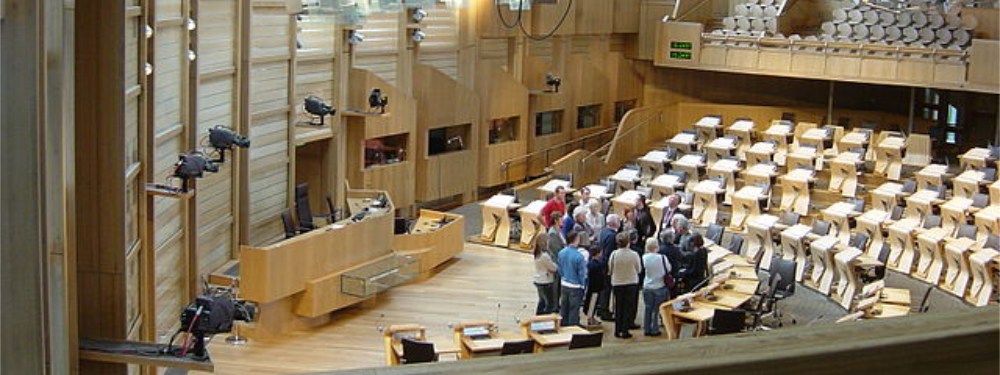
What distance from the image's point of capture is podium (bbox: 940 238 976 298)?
524 inches

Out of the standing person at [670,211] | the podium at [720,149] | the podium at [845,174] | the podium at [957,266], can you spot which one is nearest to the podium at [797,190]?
the podium at [845,174]

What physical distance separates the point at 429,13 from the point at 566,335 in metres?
8.80

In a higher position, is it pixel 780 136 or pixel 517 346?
pixel 780 136

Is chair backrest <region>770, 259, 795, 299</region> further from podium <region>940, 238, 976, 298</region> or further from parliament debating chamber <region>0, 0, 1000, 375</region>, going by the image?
podium <region>940, 238, 976, 298</region>

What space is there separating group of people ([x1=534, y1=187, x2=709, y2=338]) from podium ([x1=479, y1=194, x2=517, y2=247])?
2.78 meters

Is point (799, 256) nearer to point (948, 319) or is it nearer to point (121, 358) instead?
point (121, 358)

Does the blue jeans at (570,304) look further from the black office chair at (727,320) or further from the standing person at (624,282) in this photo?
the black office chair at (727,320)

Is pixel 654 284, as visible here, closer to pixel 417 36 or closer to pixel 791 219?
pixel 791 219

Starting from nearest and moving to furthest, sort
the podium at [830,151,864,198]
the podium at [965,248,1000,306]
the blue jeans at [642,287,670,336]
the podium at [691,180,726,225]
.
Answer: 1. the blue jeans at [642,287,670,336]
2. the podium at [965,248,1000,306]
3. the podium at [691,180,726,225]
4. the podium at [830,151,864,198]

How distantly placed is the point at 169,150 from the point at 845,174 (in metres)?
10.3

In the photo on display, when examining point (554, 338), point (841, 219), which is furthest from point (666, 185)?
point (554, 338)

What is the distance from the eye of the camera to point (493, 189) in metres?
20.8

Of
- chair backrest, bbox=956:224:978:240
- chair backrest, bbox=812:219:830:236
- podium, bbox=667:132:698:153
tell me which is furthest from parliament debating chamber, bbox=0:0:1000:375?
podium, bbox=667:132:698:153

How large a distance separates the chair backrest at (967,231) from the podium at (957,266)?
174 millimetres
